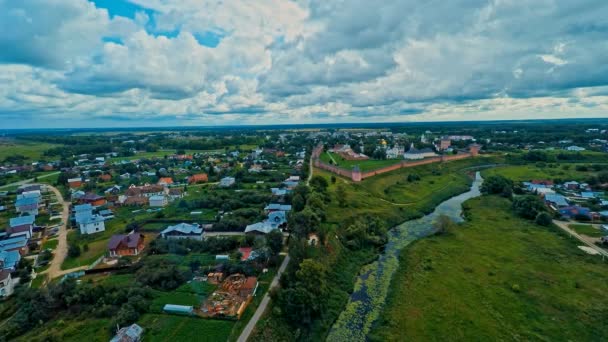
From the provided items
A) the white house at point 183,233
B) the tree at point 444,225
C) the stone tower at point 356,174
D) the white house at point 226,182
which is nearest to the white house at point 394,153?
the stone tower at point 356,174

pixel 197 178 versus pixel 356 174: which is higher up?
pixel 356 174

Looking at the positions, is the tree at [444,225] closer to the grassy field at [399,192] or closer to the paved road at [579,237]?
the grassy field at [399,192]

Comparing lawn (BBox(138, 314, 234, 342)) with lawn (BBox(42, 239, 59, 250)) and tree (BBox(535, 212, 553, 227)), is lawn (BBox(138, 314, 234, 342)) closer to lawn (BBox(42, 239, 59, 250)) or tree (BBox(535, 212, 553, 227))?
lawn (BBox(42, 239, 59, 250))

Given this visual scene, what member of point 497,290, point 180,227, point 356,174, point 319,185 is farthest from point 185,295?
point 356,174

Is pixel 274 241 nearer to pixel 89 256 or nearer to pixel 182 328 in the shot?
pixel 182 328

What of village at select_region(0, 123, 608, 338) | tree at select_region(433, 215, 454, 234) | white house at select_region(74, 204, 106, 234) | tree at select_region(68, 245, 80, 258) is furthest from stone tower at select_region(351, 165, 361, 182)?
tree at select_region(68, 245, 80, 258)

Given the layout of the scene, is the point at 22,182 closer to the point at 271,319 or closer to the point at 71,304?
the point at 71,304
